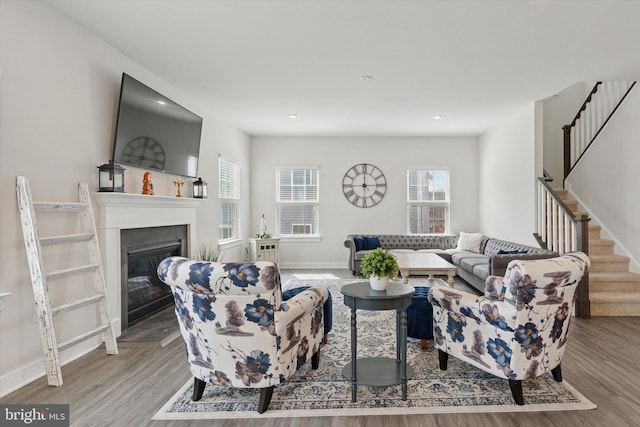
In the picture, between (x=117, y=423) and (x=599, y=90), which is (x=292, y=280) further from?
(x=599, y=90)

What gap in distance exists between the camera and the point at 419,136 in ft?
26.6

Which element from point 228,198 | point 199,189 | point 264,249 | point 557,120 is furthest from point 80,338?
point 557,120

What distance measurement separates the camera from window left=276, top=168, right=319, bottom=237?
8211 mm

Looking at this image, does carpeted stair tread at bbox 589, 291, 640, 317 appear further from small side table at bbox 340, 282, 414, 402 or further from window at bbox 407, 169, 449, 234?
window at bbox 407, 169, 449, 234

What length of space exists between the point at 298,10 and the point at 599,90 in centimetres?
537

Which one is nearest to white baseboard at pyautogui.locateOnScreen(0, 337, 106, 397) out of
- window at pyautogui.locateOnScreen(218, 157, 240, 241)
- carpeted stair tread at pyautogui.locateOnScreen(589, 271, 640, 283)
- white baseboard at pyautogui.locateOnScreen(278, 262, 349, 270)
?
window at pyautogui.locateOnScreen(218, 157, 240, 241)

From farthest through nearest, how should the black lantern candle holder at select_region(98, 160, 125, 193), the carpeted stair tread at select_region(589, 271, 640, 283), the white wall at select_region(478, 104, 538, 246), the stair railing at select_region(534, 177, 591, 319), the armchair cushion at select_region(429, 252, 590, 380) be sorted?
the white wall at select_region(478, 104, 538, 246) → the carpeted stair tread at select_region(589, 271, 640, 283) → the stair railing at select_region(534, 177, 591, 319) → the black lantern candle holder at select_region(98, 160, 125, 193) → the armchair cushion at select_region(429, 252, 590, 380)

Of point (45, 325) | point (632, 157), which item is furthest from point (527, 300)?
point (632, 157)

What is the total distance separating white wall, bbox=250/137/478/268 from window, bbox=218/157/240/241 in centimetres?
88

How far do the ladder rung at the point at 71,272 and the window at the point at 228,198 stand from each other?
3229 mm

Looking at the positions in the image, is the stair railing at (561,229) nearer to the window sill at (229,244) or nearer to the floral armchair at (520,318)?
the floral armchair at (520,318)

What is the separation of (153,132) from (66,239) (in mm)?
1647

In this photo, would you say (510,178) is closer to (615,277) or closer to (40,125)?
(615,277)

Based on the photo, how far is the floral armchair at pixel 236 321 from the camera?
2145 mm
